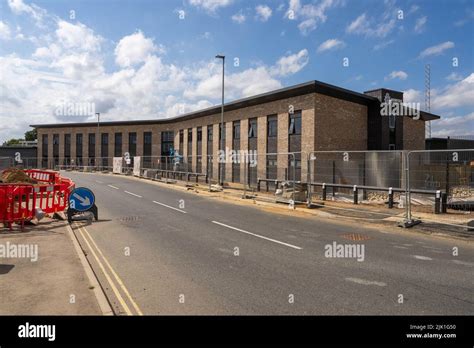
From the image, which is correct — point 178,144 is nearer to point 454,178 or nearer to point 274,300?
point 454,178

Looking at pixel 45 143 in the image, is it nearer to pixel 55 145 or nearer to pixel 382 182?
pixel 55 145

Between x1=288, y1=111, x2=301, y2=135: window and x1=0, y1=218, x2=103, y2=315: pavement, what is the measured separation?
20589 mm

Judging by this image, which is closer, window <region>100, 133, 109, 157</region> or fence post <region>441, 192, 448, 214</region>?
fence post <region>441, 192, 448, 214</region>

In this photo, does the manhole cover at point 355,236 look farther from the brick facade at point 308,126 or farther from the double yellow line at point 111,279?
the brick facade at point 308,126

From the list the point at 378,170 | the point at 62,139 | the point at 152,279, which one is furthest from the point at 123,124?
the point at 152,279

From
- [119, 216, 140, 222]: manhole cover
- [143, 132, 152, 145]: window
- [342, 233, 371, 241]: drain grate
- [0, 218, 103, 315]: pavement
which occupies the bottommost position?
[0, 218, 103, 315]: pavement

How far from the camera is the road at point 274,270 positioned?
16.6 ft

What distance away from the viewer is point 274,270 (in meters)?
6.78

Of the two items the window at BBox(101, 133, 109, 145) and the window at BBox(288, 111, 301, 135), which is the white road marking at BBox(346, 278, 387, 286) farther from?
the window at BBox(101, 133, 109, 145)

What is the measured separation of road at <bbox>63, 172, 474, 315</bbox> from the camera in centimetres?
507

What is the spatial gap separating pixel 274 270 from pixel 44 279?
13.7ft

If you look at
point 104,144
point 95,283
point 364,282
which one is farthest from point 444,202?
point 104,144

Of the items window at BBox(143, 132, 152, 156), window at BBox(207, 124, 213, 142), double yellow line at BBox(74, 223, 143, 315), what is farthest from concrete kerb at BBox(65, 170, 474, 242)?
window at BBox(143, 132, 152, 156)

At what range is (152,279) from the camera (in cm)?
625
